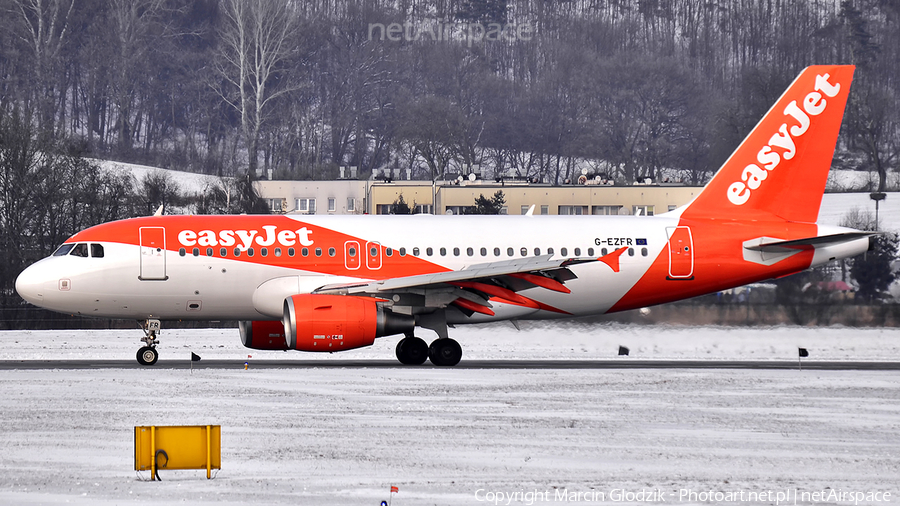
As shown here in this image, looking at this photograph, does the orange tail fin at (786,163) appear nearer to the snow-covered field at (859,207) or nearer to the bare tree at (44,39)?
the snow-covered field at (859,207)

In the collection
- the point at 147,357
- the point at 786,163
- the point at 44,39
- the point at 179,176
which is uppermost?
the point at 44,39

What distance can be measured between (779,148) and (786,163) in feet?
1.39

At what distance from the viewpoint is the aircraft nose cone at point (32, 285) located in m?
27.2

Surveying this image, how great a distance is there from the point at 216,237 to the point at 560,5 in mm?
171871

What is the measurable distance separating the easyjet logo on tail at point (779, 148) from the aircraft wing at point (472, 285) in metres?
5.98

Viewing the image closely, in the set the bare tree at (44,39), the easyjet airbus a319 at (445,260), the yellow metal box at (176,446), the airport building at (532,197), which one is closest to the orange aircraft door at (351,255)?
the easyjet airbus a319 at (445,260)

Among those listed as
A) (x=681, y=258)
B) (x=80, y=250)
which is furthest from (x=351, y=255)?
(x=681, y=258)

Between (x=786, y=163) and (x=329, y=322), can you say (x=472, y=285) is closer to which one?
(x=329, y=322)

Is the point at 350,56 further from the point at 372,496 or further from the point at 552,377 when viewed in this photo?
the point at 372,496

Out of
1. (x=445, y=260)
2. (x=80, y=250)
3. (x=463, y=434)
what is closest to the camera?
(x=463, y=434)

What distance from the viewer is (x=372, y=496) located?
42.2 feet

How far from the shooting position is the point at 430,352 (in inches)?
1077

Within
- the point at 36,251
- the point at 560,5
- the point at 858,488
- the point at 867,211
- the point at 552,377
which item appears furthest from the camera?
the point at 560,5

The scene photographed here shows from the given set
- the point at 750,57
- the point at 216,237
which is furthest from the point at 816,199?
the point at 750,57
